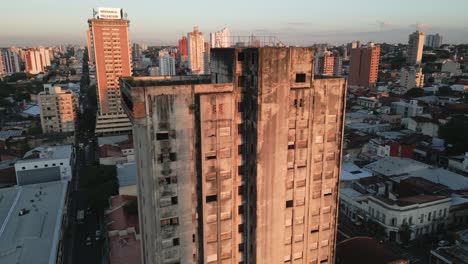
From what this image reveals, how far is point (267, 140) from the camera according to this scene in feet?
53.5

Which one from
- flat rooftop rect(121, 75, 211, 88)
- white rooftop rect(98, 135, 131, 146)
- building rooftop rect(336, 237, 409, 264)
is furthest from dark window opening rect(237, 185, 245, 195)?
white rooftop rect(98, 135, 131, 146)

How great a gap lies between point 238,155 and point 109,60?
7325 cm

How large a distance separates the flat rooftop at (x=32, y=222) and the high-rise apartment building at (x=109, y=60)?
3650 centimetres

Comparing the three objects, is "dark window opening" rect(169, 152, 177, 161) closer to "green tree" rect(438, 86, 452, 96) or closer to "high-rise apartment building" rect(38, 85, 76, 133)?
"high-rise apartment building" rect(38, 85, 76, 133)

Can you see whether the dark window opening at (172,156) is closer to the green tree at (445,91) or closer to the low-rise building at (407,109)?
the low-rise building at (407,109)

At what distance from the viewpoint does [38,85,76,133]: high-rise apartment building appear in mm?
77062

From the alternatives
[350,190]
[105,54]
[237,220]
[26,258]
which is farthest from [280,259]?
[105,54]

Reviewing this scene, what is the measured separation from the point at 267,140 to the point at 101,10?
266 feet

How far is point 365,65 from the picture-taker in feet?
450

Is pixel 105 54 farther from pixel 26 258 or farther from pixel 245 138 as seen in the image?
pixel 245 138

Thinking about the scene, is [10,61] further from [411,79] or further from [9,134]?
[411,79]

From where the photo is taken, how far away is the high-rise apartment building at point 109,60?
8019 centimetres

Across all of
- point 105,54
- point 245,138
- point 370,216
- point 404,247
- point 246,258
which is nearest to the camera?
point 245,138

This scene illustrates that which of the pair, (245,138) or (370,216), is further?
(370,216)
